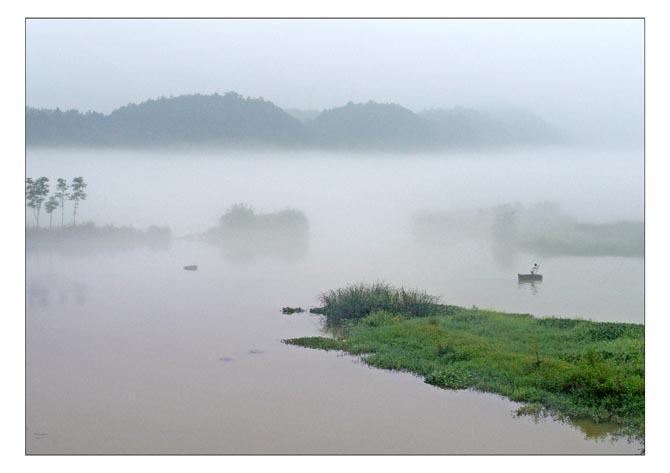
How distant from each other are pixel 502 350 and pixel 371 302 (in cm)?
276

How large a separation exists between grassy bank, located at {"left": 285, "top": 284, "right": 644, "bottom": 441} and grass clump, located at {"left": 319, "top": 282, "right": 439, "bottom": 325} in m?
0.01

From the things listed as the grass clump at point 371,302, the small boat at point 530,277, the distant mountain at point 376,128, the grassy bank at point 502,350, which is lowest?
the grassy bank at point 502,350

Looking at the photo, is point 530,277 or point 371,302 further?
point 530,277

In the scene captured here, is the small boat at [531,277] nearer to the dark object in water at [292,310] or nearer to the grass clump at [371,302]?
the grass clump at [371,302]

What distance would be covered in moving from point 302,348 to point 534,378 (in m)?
2.94

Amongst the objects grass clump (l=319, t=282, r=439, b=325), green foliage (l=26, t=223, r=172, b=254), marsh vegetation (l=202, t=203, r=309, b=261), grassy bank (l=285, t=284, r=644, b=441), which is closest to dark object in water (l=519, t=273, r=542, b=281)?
grassy bank (l=285, t=284, r=644, b=441)

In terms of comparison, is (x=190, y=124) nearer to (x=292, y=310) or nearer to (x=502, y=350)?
(x=292, y=310)

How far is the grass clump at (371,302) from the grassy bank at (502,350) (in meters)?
0.01

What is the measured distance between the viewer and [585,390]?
764cm

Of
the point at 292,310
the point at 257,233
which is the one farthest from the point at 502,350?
the point at 257,233

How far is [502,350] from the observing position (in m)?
9.34

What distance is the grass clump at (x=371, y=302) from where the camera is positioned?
11656 mm

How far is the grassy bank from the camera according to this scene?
755 cm

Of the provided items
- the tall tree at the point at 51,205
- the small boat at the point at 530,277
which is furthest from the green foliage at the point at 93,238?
the small boat at the point at 530,277
